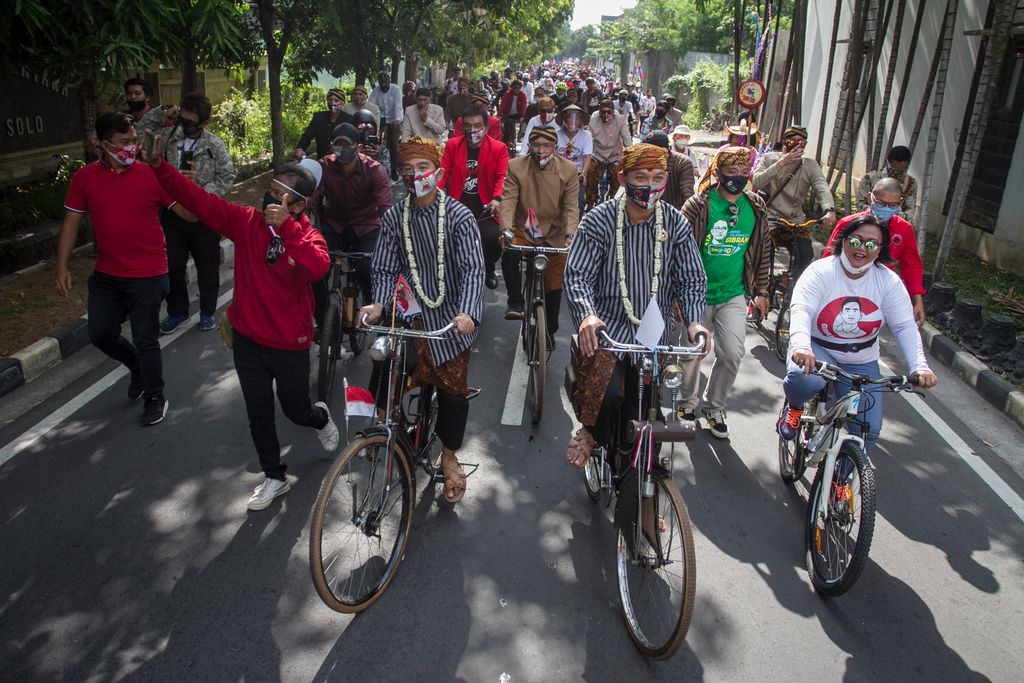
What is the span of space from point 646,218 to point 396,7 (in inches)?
595

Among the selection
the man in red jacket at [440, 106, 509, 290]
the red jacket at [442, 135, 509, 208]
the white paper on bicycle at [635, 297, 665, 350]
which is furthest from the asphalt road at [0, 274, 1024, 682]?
the red jacket at [442, 135, 509, 208]

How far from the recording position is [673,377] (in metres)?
3.27

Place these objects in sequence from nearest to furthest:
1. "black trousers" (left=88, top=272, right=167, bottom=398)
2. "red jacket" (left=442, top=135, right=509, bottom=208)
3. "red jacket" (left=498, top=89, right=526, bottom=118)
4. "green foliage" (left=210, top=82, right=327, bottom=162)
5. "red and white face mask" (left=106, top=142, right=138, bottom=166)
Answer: "red and white face mask" (left=106, top=142, right=138, bottom=166), "black trousers" (left=88, top=272, right=167, bottom=398), "red jacket" (left=442, top=135, right=509, bottom=208), "green foliage" (left=210, top=82, right=327, bottom=162), "red jacket" (left=498, top=89, right=526, bottom=118)

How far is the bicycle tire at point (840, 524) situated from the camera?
347 centimetres

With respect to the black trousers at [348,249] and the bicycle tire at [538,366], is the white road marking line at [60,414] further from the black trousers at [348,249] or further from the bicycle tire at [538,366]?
the bicycle tire at [538,366]

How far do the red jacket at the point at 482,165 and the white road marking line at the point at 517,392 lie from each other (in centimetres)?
163

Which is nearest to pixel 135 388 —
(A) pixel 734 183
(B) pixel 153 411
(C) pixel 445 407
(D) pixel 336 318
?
(B) pixel 153 411

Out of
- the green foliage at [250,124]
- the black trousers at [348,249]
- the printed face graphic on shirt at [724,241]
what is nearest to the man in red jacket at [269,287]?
the black trousers at [348,249]

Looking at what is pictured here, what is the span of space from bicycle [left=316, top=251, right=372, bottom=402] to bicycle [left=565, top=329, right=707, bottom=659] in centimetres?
270

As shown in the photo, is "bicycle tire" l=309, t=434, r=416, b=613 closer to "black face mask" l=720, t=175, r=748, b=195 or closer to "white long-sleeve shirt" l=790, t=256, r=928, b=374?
"white long-sleeve shirt" l=790, t=256, r=928, b=374

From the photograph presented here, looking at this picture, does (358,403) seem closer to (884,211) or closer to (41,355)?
(41,355)

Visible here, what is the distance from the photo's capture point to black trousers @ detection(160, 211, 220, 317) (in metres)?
6.41

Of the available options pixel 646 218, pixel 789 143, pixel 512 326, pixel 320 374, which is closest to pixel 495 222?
pixel 512 326

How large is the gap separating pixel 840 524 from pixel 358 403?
2.36 meters
